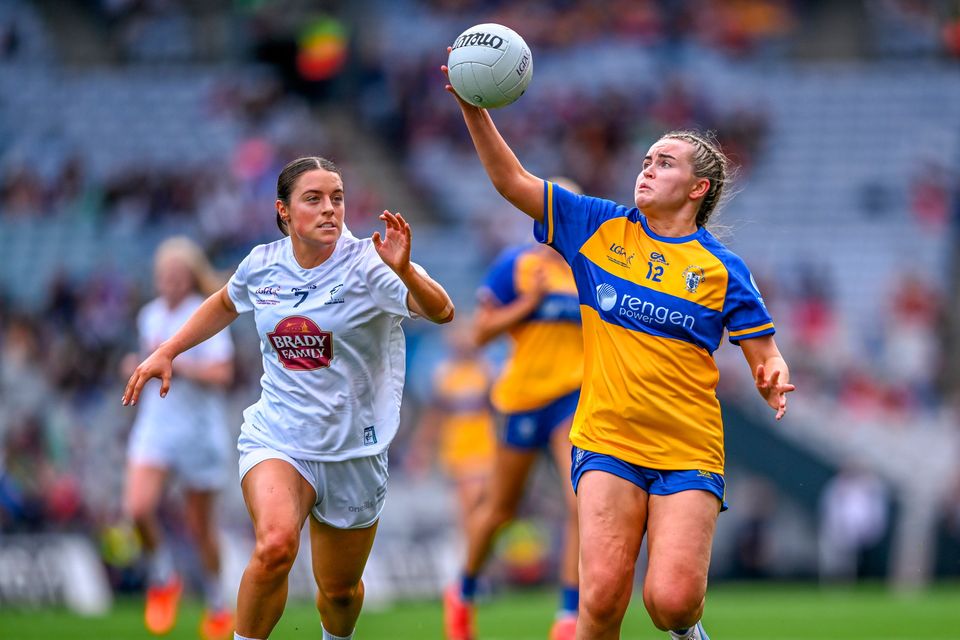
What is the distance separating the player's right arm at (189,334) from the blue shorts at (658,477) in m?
1.97

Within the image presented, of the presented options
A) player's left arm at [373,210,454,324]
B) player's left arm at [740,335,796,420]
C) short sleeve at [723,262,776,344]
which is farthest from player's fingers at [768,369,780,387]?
player's left arm at [373,210,454,324]

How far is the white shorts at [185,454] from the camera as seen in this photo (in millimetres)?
10773

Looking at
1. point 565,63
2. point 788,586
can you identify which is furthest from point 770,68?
point 788,586

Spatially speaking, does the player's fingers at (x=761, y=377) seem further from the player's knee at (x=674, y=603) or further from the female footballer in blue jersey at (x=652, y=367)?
the player's knee at (x=674, y=603)

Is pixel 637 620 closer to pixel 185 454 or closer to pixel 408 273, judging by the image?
pixel 185 454

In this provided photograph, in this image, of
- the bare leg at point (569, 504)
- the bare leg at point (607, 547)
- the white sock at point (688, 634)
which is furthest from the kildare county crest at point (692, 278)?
the bare leg at point (569, 504)

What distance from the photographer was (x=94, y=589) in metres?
15.2

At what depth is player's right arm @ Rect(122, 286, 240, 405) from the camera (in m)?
6.61

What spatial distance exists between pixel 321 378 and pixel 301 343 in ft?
0.63

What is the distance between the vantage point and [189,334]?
682cm

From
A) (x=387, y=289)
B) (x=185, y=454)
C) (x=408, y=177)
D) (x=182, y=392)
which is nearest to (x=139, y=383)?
(x=387, y=289)

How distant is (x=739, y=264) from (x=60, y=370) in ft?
45.0

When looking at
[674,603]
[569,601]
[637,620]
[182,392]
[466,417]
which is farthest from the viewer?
[466,417]

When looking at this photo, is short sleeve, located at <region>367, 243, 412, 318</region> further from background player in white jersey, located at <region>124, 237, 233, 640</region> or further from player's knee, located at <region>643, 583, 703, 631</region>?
background player in white jersey, located at <region>124, 237, 233, 640</region>
